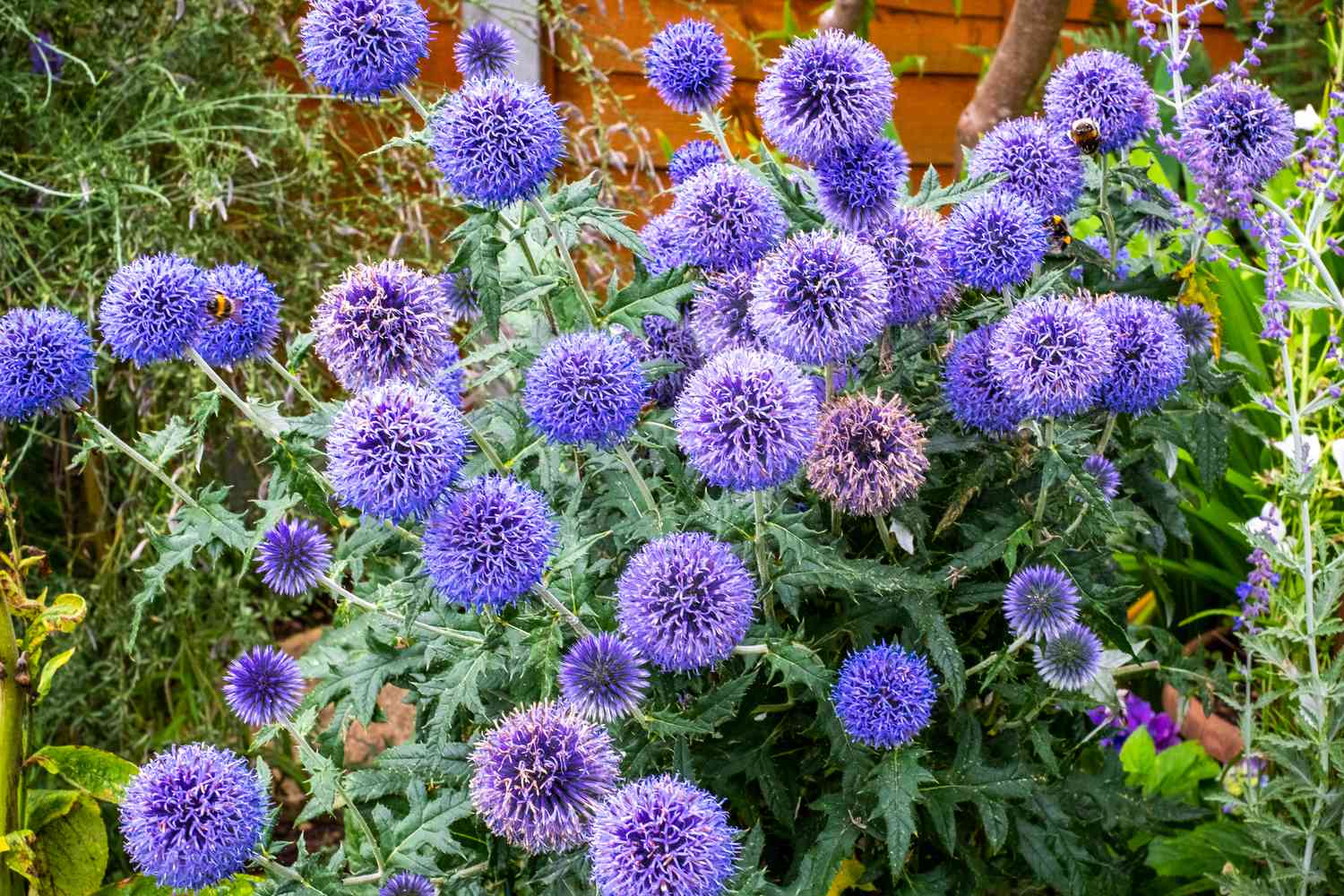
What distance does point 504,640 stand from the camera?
133 cm

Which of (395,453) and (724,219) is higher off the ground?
(724,219)

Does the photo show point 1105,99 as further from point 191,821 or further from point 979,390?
point 191,821

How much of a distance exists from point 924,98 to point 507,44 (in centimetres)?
266

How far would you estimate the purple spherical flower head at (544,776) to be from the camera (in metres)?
1.15

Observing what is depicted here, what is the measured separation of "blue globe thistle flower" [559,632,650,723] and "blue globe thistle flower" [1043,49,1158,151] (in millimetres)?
822

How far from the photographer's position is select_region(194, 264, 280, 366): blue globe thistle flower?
1.41 m

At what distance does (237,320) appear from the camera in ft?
4.67

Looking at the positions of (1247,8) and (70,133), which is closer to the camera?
(70,133)

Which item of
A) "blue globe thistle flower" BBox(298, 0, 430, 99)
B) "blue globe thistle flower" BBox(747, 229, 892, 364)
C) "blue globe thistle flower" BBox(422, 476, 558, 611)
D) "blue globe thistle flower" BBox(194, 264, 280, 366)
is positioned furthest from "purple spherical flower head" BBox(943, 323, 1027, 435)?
"blue globe thistle flower" BBox(194, 264, 280, 366)

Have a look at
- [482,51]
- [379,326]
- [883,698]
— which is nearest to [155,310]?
[379,326]

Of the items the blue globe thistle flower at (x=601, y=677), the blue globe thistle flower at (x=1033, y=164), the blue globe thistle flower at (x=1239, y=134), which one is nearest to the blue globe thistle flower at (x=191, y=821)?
the blue globe thistle flower at (x=601, y=677)

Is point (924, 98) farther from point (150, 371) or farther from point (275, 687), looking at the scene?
point (275, 687)

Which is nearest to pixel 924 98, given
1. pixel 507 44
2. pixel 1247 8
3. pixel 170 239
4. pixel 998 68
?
pixel 998 68

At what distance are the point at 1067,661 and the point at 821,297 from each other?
1.87 feet
